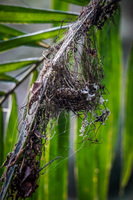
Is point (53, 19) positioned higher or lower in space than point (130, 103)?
higher

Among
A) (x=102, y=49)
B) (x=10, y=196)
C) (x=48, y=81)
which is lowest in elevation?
(x=10, y=196)

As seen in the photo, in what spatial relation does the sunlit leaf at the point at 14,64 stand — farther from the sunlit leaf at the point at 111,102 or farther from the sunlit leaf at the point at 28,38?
the sunlit leaf at the point at 111,102

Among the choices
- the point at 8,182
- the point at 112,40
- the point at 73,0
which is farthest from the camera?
the point at 112,40

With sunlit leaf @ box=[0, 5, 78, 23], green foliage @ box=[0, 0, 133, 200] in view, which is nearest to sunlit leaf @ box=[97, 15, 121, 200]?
green foliage @ box=[0, 0, 133, 200]

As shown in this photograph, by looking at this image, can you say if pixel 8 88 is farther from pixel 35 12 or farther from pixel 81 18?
pixel 81 18

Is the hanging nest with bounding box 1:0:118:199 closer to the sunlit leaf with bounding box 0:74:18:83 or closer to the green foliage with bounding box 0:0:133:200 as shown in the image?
the green foliage with bounding box 0:0:133:200

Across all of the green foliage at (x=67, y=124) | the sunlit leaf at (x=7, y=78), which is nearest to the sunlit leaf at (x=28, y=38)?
the green foliage at (x=67, y=124)

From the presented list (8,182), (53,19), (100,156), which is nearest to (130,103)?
(100,156)
